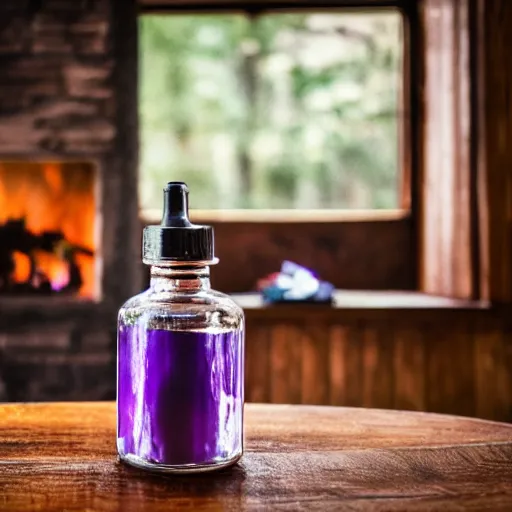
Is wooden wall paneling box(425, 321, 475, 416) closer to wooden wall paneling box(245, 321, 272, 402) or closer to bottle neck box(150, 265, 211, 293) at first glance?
wooden wall paneling box(245, 321, 272, 402)

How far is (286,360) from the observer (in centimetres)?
229

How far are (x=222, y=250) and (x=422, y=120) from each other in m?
0.92

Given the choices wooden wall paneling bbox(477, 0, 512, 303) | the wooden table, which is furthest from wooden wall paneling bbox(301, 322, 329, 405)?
the wooden table

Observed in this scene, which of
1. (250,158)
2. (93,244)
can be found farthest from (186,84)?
(93,244)

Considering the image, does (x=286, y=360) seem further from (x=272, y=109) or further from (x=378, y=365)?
(x=272, y=109)

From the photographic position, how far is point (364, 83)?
8.87ft

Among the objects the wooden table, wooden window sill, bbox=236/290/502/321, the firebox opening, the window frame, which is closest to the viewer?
the wooden table

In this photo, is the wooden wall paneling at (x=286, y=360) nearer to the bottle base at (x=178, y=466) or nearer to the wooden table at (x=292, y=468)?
the wooden table at (x=292, y=468)

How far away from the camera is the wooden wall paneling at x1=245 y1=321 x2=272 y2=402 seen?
2283 mm

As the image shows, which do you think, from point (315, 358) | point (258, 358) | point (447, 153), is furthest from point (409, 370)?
point (447, 153)

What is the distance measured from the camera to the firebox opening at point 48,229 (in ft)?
7.71

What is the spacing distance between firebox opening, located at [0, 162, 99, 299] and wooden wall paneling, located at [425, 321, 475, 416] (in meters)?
1.16

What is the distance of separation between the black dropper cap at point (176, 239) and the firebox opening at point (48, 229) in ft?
5.84

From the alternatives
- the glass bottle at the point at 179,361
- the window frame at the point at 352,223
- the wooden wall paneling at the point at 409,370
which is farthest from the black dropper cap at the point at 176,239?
the window frame at the point at 352,223
